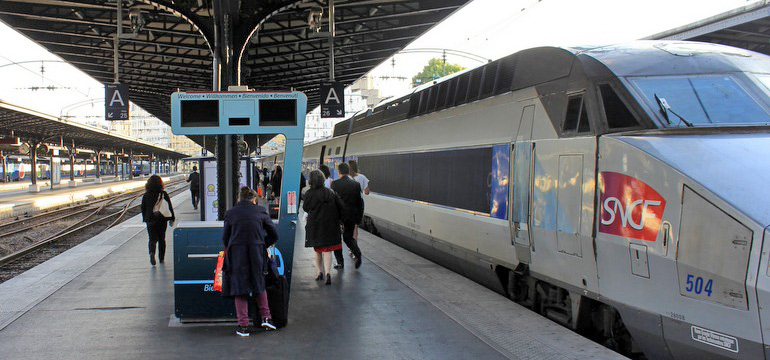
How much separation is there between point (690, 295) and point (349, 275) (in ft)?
17.9

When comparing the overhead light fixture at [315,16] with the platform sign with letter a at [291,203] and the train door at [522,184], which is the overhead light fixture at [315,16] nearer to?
the train door at [522,184]

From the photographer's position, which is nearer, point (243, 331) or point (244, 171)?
point (243, 331)

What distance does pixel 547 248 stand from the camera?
20.9ft

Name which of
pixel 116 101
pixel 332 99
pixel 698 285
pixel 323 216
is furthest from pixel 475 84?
pixel 116 101

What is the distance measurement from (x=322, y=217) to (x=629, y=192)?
444cm

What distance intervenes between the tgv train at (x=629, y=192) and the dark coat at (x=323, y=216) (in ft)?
6.12

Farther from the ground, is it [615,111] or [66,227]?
[615,111]

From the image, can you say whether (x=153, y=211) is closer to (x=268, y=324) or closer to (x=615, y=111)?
(x=268, y=324)

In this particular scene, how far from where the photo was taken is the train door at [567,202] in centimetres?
561

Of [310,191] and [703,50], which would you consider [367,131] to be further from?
[703,50]

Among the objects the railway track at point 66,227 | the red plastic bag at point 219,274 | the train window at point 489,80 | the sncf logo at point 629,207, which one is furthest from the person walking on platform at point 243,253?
the railway track at point 66,227

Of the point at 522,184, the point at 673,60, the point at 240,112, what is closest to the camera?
the point at 673,60

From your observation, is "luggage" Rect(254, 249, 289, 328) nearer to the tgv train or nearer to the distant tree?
the tgv train

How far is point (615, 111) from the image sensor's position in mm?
5531
